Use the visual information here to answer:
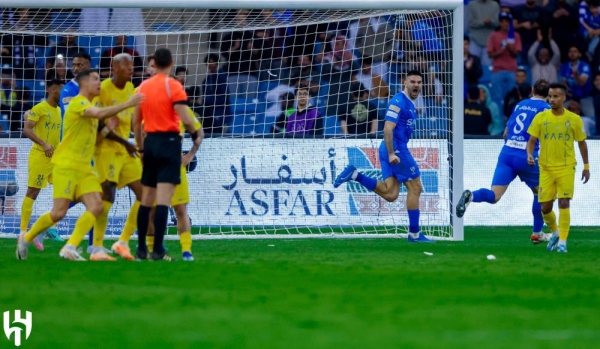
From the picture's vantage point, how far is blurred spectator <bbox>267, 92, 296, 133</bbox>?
57.9 ft

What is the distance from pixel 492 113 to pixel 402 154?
7377mm

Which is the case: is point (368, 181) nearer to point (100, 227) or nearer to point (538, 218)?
point (538, 218)

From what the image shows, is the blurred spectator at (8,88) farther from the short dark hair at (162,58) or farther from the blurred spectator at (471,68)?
the blurred spectator at (471,68)

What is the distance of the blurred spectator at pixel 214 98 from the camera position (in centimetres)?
1770

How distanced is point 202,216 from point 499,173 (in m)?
4.65

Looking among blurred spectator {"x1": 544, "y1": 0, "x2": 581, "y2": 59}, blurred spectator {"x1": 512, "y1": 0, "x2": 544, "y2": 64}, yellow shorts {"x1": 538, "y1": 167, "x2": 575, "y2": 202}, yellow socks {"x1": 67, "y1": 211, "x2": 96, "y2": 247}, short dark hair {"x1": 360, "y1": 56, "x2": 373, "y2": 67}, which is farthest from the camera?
blurred spectator {"x1": 544, "y1": 0, "x2": 581, "y2": 59}

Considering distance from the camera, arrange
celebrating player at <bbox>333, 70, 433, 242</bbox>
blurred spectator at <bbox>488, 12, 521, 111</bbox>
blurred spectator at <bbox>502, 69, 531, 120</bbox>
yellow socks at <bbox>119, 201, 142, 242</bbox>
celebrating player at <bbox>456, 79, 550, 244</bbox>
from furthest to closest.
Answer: blurred spectator at <bbox>488, 12, 521, 111</bbox>
blurred spectator at <bbox>502, 69, 531, 120</bbox>
celebrating player at <bbox>456, 79, 550, 244</bbox>
celebrating player at <bbox>333, 70, 433, 242</bbox>
yellow socks at <bbox>119, 201, 142, 242</bbox>

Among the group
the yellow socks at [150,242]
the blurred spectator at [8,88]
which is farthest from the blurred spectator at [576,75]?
the yellow socks at [150,242]

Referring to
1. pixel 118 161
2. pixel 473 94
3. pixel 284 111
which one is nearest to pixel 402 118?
pixel 284 111

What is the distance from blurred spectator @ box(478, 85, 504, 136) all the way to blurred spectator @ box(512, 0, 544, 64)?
141 cm

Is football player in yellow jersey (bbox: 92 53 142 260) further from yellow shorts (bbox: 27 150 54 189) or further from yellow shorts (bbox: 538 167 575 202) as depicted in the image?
yellow shorts (bbox: 538 167 575 202)

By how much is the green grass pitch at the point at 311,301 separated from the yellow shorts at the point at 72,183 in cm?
66

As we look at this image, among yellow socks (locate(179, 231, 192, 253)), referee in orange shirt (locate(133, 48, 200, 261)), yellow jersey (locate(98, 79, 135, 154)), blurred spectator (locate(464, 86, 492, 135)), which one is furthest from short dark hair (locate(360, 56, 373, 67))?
referee in orange shirt (locate(133, 48, 200, 261))

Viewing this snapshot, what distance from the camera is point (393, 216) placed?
1762cm
